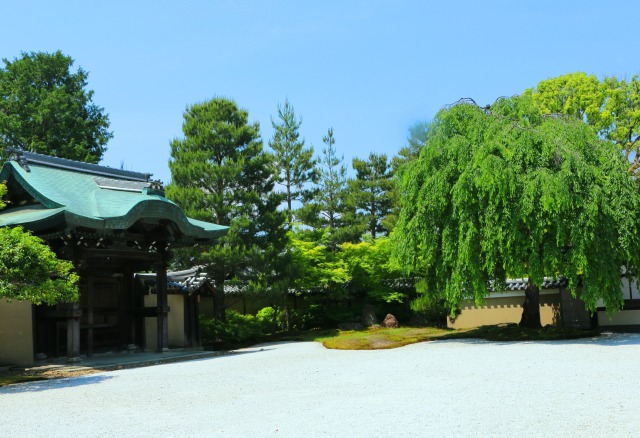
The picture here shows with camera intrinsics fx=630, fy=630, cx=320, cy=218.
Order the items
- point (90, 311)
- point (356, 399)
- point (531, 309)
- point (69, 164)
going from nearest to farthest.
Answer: point (356, 399)
point (90, 311)
point (69, 164)
point (531, 309)

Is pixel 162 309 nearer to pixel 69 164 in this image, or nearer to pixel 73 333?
pixel 73 333

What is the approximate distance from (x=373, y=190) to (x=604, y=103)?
13260 mm

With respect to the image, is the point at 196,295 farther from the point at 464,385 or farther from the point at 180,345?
the point at 464,385

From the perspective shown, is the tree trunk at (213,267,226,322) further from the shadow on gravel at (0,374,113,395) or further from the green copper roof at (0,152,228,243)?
the shadow on gravel at (0,374,113,395)

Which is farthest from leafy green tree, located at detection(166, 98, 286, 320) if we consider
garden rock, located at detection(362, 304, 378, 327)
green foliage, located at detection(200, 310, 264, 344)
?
garden rock, located at detection(362, 304, 378, 327)

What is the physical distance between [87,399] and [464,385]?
5610 mm

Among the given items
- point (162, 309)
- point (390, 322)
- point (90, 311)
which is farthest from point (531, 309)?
point (90, 311)

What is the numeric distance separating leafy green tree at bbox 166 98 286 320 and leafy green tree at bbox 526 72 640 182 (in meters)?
14.9

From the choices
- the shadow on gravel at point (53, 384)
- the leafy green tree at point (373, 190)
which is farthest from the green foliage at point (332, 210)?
the shadow on gravel at point (53, 384)

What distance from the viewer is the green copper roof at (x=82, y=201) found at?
585 inches

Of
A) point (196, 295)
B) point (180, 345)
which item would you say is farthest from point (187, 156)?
point (180, 345)

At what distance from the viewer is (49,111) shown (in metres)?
32.6

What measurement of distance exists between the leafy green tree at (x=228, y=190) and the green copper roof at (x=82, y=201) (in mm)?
3619

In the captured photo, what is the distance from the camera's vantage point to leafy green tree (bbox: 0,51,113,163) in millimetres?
32219
